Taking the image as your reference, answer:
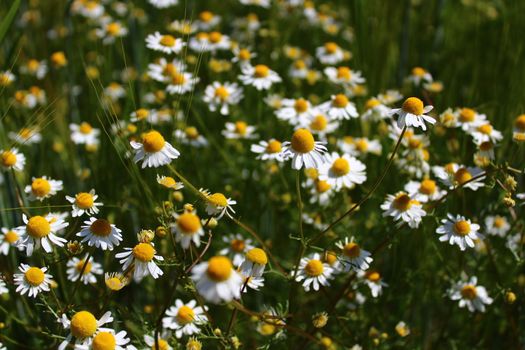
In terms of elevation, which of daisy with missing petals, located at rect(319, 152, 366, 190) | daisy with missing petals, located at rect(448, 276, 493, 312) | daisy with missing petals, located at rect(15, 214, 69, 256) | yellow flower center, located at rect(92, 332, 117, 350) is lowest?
daisy with missing petals, located at rect(448, 276, 493, 312)

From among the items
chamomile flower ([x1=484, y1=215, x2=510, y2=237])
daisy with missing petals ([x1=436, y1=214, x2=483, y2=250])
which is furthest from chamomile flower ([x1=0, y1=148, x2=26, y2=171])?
chamomile flower ([x1=484, y1=215, x2=510, y2=237])

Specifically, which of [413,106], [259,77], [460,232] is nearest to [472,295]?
[460,232]

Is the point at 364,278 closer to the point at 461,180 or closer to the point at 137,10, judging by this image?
the point at 461,180

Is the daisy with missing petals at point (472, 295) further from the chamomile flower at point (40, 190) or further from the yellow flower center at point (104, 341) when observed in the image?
the chamomile flower at point (40, 190)

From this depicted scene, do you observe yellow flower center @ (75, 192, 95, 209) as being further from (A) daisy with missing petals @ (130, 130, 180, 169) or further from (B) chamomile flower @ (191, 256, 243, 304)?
(B) chamomile flower @ (191, 256, 243, 304)

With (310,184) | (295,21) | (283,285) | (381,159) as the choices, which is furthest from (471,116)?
(295,21)

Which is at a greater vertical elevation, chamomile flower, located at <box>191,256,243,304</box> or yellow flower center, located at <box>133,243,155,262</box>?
chamomile flower, located at <box>191,256,243,304</box>
